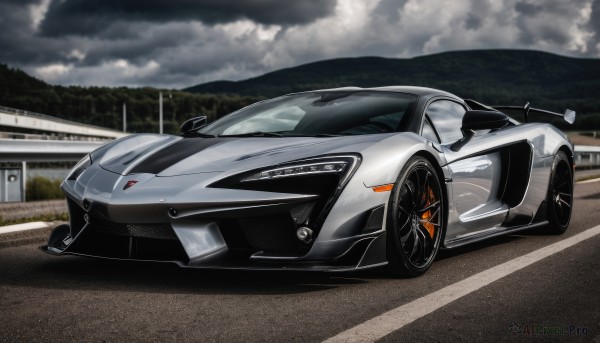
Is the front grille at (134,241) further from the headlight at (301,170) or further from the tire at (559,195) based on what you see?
the tire at (559,195)

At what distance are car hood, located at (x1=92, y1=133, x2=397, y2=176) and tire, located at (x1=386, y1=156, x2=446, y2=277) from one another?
303mm

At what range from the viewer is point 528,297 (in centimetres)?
365

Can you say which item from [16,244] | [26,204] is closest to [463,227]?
[16,244]

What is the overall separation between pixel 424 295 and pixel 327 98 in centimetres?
200

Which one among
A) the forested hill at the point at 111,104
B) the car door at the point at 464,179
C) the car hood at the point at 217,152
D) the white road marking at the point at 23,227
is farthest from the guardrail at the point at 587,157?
the forested hill at the point at 111,104

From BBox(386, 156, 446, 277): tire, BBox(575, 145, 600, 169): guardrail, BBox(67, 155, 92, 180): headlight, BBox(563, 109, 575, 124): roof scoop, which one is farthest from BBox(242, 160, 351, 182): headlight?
BBox(575, 145, 600, 169): guardrail

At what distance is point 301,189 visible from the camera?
12.3 feet

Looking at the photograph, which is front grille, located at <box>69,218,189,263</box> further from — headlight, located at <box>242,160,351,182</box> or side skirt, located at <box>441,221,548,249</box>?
side skirt, located at <box>441,221,548,249</box>

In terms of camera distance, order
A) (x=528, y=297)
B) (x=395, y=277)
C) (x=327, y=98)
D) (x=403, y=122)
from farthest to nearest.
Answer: (x=327, y=98)
(x=403, y=122)
(x=395, y=277)
(x=528, y=297)

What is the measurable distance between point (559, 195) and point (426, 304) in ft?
11.2

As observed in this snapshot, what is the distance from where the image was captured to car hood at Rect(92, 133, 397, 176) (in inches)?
156

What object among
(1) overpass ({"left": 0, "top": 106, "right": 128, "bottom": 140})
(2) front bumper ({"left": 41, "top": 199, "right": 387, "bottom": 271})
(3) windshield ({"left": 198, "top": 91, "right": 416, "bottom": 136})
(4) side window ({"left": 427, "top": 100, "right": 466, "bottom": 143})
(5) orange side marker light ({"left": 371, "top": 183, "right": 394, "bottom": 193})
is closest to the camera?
(2) front bumper ({"left": 41, "top": 199, "right": 387, "bottom": 271})

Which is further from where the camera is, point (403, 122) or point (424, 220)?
point (403, 122)

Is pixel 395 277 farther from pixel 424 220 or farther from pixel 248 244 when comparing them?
pixel 248 244
